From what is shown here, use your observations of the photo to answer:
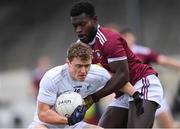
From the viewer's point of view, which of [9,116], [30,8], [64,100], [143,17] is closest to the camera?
[64,100]

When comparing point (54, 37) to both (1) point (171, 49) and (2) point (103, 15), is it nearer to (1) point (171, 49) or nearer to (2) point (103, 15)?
(2) point (103, 15)

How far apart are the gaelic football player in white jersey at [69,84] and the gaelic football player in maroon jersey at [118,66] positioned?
6.4 inches

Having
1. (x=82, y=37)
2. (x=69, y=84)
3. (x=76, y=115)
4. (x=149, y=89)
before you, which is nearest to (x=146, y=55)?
(x=149, y=89)

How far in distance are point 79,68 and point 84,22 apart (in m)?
0.56

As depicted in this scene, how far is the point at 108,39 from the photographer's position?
7.69 meters

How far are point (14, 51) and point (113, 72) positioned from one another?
1372 centimetres

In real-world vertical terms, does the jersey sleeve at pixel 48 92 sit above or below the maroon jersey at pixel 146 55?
above

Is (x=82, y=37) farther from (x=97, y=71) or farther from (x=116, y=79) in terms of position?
(x=116, y=79)

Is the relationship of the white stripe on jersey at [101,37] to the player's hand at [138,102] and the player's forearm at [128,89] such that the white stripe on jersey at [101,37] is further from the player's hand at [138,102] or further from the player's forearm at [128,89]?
the player's hand at [138,102]

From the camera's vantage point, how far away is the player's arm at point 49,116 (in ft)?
24.0

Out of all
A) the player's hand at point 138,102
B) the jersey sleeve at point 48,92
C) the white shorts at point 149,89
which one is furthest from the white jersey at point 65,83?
the white shorts at point 149,89

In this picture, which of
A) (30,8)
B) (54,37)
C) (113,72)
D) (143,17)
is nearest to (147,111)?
(113,72)

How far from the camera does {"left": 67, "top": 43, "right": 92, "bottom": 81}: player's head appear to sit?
7.25m

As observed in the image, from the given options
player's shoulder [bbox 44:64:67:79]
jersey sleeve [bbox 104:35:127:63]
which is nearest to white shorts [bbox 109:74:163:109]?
jersey sleeve [bbox 104:35:127:63]
